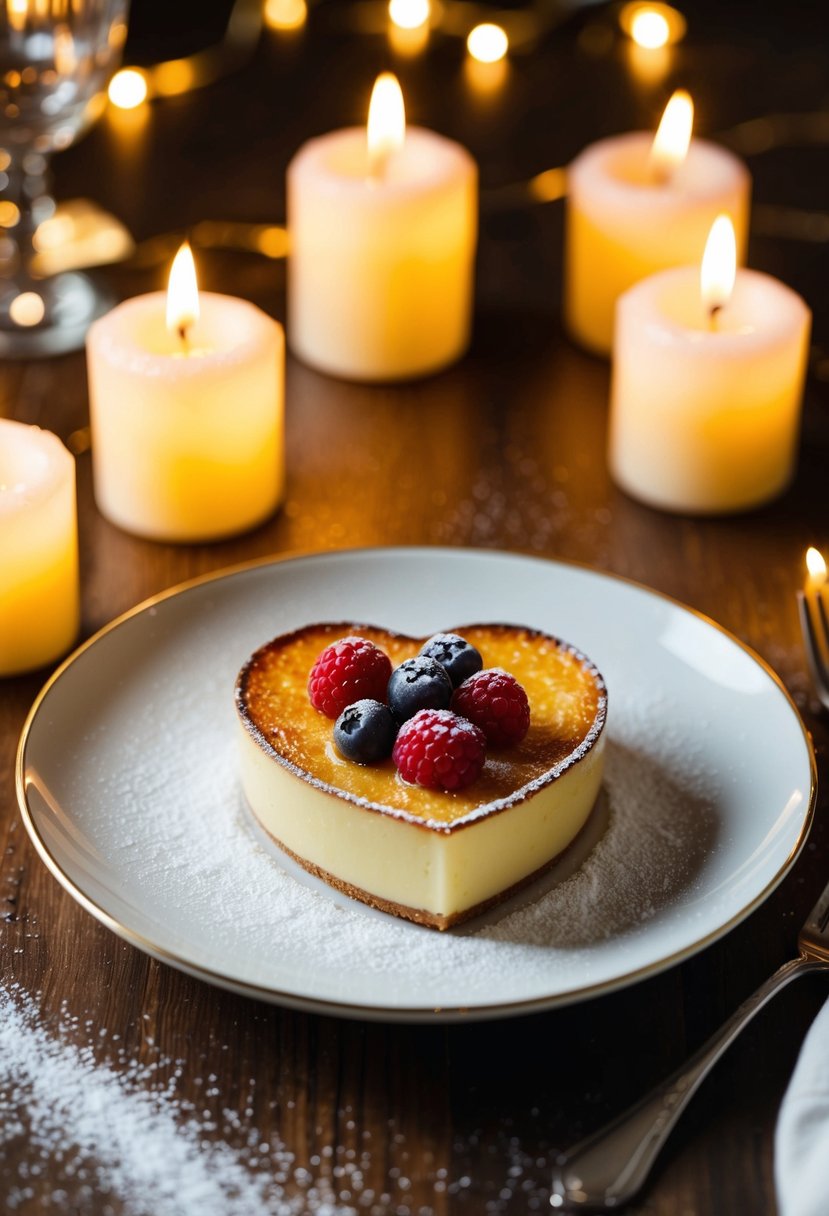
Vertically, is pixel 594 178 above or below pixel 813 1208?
above

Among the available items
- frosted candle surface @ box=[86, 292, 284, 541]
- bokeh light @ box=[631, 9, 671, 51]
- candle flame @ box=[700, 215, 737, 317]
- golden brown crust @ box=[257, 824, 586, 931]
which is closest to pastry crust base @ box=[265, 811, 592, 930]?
golden brown crust @ box=[257, 824, 586, 931]

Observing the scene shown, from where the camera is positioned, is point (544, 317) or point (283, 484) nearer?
point (283, 484)

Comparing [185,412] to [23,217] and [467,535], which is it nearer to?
[467,535]

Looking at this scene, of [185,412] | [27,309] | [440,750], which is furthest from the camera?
[27,309]

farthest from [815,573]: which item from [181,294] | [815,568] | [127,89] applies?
[127,89]

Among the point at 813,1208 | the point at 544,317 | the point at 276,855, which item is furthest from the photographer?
the point at 544,317

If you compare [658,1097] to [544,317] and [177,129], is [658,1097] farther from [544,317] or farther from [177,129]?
[177,129]

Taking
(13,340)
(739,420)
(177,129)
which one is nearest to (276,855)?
(739,420)
